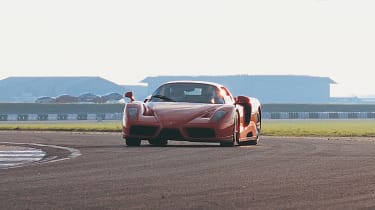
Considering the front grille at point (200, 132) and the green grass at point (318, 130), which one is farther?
the green grass at point (318, 130)

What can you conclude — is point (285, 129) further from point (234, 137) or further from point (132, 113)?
point (132, 113)

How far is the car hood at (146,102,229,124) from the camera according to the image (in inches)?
662

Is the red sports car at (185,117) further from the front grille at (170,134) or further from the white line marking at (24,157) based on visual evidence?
the white line marking at (24,157)

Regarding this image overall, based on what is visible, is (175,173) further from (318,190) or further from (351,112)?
(351,112)

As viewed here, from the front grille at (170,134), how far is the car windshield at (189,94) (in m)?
1.27

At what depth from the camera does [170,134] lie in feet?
55.1

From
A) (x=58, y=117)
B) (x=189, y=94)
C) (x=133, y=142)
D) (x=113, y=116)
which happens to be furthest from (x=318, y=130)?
(x=113, y=116)

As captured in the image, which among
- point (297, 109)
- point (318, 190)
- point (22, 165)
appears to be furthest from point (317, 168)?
point (297, 109)

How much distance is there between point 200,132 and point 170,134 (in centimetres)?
58

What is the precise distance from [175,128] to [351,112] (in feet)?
326

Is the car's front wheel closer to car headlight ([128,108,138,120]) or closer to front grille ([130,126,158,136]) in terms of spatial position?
front grille ([130,126,158,136])

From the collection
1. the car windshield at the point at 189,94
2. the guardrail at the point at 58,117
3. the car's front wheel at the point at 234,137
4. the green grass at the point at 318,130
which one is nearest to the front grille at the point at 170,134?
the car's front wheel at the point at 234,137

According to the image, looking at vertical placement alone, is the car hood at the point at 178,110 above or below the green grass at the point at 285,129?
above

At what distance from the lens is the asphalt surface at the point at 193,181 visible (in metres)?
7.70
